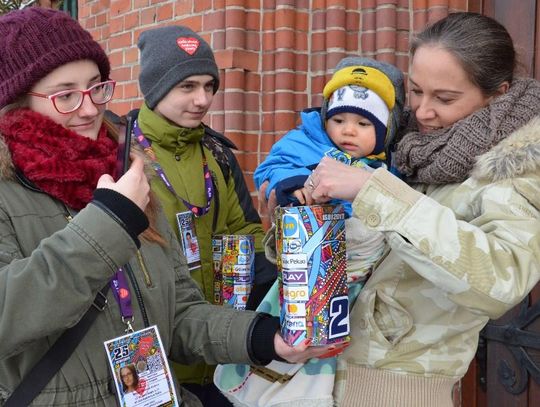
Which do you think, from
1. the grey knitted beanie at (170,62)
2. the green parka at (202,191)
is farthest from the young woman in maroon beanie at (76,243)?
the grey knitted beanie at (170,62)

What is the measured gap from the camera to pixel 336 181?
1.58 meters

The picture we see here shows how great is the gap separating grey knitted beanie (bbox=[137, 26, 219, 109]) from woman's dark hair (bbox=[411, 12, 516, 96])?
1.12 meters

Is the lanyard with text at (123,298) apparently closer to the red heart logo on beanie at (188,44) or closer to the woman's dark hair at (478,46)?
the woman's dark hair at (478,46)

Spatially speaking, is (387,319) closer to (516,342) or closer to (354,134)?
(354,134)

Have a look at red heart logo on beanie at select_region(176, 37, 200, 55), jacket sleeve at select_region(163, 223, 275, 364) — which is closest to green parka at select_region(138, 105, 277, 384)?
red heart logo on beanie at select_region(176, 37, 200, 55)

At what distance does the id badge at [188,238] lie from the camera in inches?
94.1

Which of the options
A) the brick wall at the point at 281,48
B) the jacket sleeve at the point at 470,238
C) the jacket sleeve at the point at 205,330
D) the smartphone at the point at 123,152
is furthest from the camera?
the brick wall at the point at 281,48

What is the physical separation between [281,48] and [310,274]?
2070mm

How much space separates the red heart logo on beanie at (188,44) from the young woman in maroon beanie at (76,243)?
0.90 meters

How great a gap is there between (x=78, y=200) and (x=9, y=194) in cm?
16

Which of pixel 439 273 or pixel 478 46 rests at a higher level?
pixel 478 46

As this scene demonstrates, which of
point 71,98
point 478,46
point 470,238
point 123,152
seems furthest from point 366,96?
point 71,98

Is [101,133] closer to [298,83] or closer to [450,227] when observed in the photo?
[450,227]

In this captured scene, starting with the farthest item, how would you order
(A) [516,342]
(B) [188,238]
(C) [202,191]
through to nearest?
(A) [516,342]
(C) [202,191]
(B) [188,238]
